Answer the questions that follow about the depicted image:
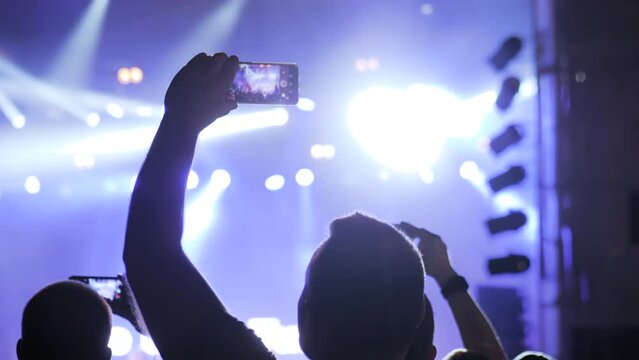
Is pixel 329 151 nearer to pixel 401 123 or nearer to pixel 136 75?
pixel 401 123

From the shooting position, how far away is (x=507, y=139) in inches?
195

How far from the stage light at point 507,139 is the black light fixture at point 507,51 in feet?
1.61

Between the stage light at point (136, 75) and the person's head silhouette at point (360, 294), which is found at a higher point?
the stage light at point (136, 75)

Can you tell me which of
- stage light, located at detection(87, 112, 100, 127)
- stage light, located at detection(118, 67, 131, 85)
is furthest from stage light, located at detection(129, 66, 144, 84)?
stage light, located at detection(87, 112, 100, 127)

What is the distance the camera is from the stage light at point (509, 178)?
15.9 ft

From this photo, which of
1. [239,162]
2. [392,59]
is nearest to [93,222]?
A: [239,162]

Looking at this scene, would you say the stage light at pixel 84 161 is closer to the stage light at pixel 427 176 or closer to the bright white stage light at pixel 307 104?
the bright white stage light at pixel 307 104

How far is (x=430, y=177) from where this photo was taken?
24.0 ft

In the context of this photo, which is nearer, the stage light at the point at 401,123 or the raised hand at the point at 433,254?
the raised hand at the point at 433,254

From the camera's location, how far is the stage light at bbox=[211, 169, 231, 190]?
728cm

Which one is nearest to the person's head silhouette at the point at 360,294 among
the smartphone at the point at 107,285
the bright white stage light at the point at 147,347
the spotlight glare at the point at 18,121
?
the smartphone at the point at 107,285

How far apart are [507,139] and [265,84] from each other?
3.57 m

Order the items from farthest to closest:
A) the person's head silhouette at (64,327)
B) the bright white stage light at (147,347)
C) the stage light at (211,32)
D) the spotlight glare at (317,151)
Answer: the spotlight glare at (317,151) < the stage light at (211,32) < the bright white stage light at (147,347) < the person's head silhouette at (64,327)

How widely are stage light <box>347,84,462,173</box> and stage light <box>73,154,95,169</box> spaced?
9.19 feet
